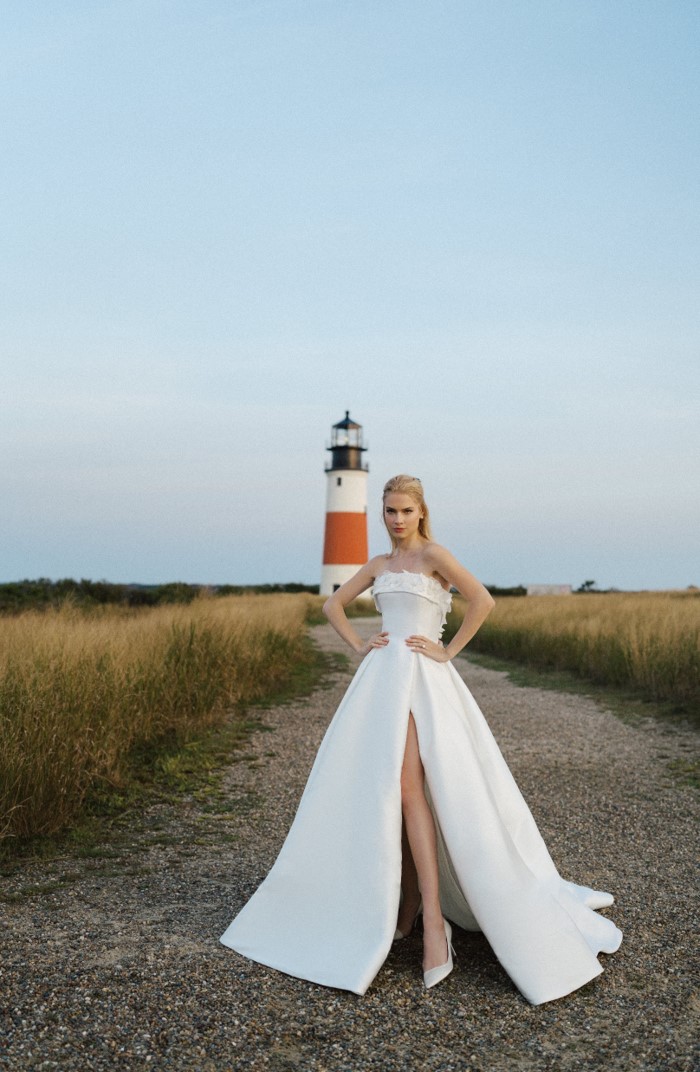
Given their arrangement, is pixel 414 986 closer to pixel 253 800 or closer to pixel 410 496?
pixel 410 496

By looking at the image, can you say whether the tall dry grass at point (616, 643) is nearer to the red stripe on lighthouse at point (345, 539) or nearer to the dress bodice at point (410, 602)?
the dress bodice at point (410, 602)

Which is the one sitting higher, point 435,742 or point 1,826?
point 435,742

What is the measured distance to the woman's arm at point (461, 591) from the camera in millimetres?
3851

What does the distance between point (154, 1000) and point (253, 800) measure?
3.39 m

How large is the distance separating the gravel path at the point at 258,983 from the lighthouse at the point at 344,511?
34.7 meters

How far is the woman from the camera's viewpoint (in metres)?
3.57

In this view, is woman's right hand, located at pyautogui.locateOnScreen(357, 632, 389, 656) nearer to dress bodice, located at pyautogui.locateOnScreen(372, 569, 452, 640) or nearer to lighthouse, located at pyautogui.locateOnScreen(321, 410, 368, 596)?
dress bodice, located at pyautogui.locateOnScreen(372, 569, 452, 640)

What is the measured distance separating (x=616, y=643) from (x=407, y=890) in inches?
412

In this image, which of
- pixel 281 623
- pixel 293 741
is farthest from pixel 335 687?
pixel 293 741

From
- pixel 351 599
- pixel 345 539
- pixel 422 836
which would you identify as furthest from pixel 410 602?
pixel 345 539

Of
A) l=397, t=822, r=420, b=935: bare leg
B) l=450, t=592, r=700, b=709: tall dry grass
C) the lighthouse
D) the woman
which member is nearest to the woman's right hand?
the woman

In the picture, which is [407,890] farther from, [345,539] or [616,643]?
[345,539]

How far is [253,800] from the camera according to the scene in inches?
261

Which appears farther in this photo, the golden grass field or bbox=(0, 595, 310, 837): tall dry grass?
the golden grass field
